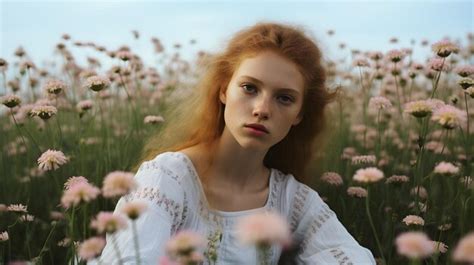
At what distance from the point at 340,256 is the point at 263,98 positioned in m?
0.46

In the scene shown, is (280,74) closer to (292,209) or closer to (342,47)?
(292,209)

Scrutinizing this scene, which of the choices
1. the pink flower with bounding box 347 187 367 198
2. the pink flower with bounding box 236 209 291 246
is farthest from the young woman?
the pink flower with bounding box 236 209 291 246

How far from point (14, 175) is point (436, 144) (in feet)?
5.36

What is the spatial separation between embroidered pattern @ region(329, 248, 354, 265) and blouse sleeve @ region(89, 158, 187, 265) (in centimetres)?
41

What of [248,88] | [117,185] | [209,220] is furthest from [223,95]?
[117,185]

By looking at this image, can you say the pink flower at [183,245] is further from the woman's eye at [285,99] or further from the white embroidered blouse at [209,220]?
the woman's eye at [285,99]

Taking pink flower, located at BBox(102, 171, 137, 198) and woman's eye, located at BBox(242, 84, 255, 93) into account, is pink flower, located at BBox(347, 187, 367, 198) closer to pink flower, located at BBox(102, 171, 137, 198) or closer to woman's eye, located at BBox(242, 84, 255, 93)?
woman's eye, located at BBox(242, 84, 255, 93)

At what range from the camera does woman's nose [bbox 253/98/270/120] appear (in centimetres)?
161

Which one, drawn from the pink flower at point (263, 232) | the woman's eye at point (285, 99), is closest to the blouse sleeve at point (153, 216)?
the woman's eye at point (285, 99)

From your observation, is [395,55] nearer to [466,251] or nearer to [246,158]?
[246,158]

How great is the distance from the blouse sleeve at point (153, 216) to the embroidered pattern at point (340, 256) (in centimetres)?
41

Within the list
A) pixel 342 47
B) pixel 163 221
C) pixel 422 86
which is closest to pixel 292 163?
pixel 163 221

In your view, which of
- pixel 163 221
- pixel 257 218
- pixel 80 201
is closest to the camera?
pixel 257 218

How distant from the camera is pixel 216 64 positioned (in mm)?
1936
